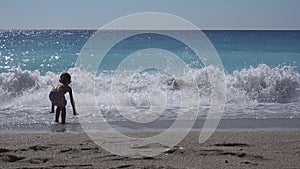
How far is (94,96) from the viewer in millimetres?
13344

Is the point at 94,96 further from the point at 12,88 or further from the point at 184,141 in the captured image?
the point at 184,141

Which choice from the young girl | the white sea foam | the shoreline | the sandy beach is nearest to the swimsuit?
the young girl

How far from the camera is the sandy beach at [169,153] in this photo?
5496 millimetres

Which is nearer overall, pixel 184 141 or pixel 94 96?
pixel 184 141

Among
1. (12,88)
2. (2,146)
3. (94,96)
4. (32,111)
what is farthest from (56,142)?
(12,88)

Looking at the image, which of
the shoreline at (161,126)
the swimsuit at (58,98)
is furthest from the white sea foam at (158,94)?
the swimsuit at (58,98)

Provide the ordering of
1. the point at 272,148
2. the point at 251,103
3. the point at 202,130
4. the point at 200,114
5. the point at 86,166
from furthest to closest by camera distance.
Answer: the point at 251,103, the point at 200,114, the point at 202,130, the point at 272,148, the point at 86,166

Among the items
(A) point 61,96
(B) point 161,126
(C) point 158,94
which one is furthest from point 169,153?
(C) point 158,94

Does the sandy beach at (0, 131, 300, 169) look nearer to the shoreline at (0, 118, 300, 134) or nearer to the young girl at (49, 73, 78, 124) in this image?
the shoreline at (0, 118, 300, 134)

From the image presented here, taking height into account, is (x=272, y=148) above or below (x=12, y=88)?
below

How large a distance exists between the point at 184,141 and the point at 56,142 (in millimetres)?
1764

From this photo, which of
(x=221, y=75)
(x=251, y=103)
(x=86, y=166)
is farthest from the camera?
(x=221, y=75)

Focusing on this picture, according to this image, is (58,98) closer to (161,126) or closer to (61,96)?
(61,96)

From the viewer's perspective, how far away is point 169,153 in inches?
239
